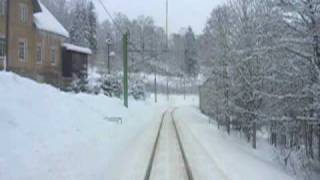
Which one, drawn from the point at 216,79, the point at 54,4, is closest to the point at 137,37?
the point at 54,4

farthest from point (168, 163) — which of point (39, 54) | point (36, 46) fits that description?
point (39, 54)

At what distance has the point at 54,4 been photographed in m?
107

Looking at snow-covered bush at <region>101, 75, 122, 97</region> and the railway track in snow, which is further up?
snow-covered bush at <region>101, 75, 122, 97</region>

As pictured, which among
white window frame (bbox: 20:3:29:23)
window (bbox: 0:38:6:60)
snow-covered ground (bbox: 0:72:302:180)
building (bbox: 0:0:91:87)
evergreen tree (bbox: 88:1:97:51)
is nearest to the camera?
snow-covered ground (bbox: 0:72:302:180)

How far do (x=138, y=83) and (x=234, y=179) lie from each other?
66.4 metres

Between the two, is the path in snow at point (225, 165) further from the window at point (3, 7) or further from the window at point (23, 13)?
the window at point (23, 13)

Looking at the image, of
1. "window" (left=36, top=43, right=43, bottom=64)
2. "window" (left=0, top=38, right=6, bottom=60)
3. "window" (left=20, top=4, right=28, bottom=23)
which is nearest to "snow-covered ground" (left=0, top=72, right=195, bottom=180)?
"window" (left=0, top=38, right=6, bottom=60)

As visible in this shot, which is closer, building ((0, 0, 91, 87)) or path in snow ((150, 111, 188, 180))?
path in snow ((150, 111, 188, 180))

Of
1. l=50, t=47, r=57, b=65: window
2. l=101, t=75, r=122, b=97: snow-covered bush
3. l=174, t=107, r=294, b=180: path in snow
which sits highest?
l=50, t=47, r=57, b=65: window

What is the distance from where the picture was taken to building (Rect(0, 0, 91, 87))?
44.4m

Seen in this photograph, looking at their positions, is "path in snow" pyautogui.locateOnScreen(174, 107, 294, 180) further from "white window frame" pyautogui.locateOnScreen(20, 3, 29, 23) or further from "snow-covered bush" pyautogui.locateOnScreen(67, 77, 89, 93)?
"white window frame" pyautogui.locateOnScreen(20, 3, 29, 23)

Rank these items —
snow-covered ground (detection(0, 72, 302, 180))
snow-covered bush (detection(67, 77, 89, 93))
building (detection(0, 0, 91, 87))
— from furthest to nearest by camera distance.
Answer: snow-covered bush (detection(67, 77, 89, 93))
building (detection(0, 0, 91, 87))
snow-covered ground (detection(0, 72, 302, 180))

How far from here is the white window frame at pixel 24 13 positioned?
1822 inches

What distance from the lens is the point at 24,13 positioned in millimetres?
46688
